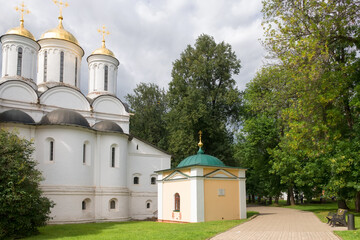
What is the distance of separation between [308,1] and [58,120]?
17139 mm

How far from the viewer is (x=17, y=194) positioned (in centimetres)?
1437

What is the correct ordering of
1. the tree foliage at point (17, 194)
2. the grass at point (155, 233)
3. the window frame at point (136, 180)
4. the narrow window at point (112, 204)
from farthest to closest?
the window frame at point (136, 180), the narrow window at point (112, 204), the tree foliage at point (17, 194), the grass at point (155, 233)

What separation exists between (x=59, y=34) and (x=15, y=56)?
452 centimetres

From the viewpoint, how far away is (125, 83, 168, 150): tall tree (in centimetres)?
4525

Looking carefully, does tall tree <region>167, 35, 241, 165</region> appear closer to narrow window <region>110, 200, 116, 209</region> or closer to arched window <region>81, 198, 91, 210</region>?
narrow window <region>110, 200, 116, 209</region>

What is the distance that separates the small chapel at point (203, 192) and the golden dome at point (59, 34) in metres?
15.4

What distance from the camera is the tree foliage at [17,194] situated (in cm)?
1414

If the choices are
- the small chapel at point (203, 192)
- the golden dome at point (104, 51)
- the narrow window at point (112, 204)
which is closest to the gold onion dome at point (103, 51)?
the golden dome at point (104, 51)

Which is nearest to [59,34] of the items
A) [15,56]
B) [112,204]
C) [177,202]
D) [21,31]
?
[21,31]

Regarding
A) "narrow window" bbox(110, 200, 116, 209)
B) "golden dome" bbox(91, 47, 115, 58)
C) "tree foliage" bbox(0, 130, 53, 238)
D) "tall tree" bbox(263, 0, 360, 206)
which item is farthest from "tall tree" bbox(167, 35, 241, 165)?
"tree foliage" bbox(0, 130, 53, 238)

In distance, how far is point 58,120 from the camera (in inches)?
902

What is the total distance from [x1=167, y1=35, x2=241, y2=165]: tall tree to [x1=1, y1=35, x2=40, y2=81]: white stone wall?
47.3 ft

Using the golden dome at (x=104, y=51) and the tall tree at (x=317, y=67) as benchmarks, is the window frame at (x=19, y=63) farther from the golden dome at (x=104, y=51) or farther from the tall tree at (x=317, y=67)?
the tall tree at (x=317, y=67)

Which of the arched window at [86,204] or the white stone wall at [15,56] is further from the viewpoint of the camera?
the white stone wall at [15,56]
